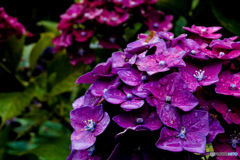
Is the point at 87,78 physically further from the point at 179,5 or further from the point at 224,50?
the point at 179,5

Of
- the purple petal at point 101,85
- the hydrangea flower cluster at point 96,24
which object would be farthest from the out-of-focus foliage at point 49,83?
the purple petal at point 101,85

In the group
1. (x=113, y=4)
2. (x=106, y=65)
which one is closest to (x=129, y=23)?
(x=113, y=4)

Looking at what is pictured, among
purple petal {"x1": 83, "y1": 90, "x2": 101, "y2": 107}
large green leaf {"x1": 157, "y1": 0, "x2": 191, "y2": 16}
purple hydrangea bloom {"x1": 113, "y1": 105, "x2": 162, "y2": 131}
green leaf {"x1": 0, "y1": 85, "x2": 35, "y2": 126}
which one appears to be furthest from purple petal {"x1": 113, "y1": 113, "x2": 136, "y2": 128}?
large green leaf {"x1": 157, "y1": 0, "x2": 191, "y2": 16}

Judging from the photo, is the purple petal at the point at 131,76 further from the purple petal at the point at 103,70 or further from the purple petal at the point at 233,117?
the purple petal at the point at 233,117

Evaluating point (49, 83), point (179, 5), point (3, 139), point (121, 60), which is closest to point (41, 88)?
point (49, 83)

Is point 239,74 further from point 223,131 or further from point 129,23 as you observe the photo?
point 129,23

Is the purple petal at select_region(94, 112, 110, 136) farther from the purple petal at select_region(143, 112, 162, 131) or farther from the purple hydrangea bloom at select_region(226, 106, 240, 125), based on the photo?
the purple hydrangea bloom at select_region(226, 106, 240, 125)
